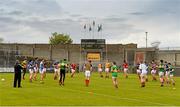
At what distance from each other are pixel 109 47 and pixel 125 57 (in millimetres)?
21899

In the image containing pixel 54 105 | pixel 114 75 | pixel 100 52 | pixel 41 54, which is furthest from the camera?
pixel 41 54

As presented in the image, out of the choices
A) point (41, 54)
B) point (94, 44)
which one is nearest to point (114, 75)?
point (94, 44)

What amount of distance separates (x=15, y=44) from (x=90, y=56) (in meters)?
30.2

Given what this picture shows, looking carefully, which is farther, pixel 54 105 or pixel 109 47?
pixel 109 47

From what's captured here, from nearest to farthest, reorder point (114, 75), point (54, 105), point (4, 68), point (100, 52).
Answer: point (54, 105) → point (114, 75) → point (4, 68) → point (100, 52)

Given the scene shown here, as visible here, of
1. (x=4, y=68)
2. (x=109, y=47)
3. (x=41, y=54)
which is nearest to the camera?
(x=4, y=68)

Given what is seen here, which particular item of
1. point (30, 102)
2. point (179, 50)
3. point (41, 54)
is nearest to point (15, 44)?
point (41, 54)

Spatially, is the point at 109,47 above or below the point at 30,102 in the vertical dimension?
above

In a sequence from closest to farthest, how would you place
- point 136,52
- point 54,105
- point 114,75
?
1. point 54,105
2. point 114,75
3. point 136,52

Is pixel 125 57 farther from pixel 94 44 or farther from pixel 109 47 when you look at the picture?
pixel 109 47

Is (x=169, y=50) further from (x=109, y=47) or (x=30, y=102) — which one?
(x=30, y=102)

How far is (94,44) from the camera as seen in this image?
3391 inches

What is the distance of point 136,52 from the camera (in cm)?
8688

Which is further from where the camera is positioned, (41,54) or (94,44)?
(41,54)
